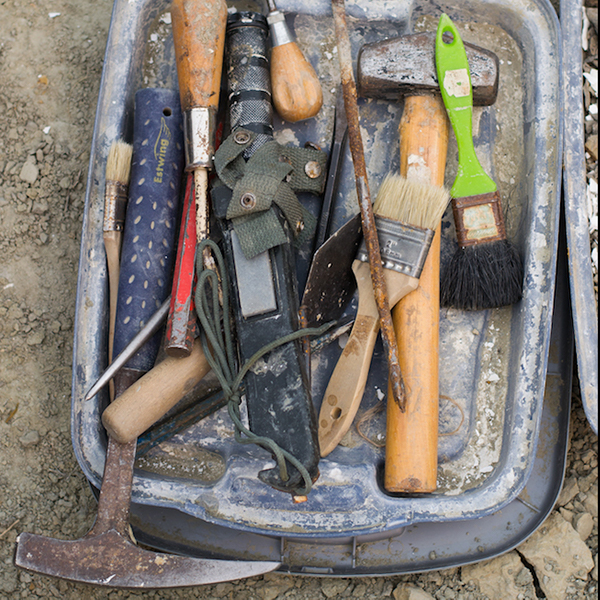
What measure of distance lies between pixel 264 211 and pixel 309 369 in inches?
19.3

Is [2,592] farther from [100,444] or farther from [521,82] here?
[521,82]

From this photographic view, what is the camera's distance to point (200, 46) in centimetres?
181

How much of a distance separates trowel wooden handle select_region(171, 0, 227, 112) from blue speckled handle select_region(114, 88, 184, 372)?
0.34ft

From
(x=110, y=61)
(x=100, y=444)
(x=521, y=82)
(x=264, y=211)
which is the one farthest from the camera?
(x=521, y=82)

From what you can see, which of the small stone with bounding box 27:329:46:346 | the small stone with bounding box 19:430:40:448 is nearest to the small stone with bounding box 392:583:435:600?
the small stone with bounding box 19:430:40:448

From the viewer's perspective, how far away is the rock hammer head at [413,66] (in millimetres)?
1877

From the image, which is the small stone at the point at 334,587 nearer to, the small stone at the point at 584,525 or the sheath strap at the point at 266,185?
the small stone at the point at 584,525

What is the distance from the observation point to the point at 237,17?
74.6 inches

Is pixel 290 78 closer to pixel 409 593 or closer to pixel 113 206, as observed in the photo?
pixel 113 206

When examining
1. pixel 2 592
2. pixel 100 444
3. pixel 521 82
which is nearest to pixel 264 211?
pixel 100 444

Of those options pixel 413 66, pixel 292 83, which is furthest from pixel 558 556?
pixel 292 83

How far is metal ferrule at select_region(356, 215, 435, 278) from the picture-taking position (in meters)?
1.74

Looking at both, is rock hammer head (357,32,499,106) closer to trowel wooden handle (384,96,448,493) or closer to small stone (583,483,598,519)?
trowel wooden handle (384,96,448,493)

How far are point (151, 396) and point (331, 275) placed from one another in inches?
24.3
